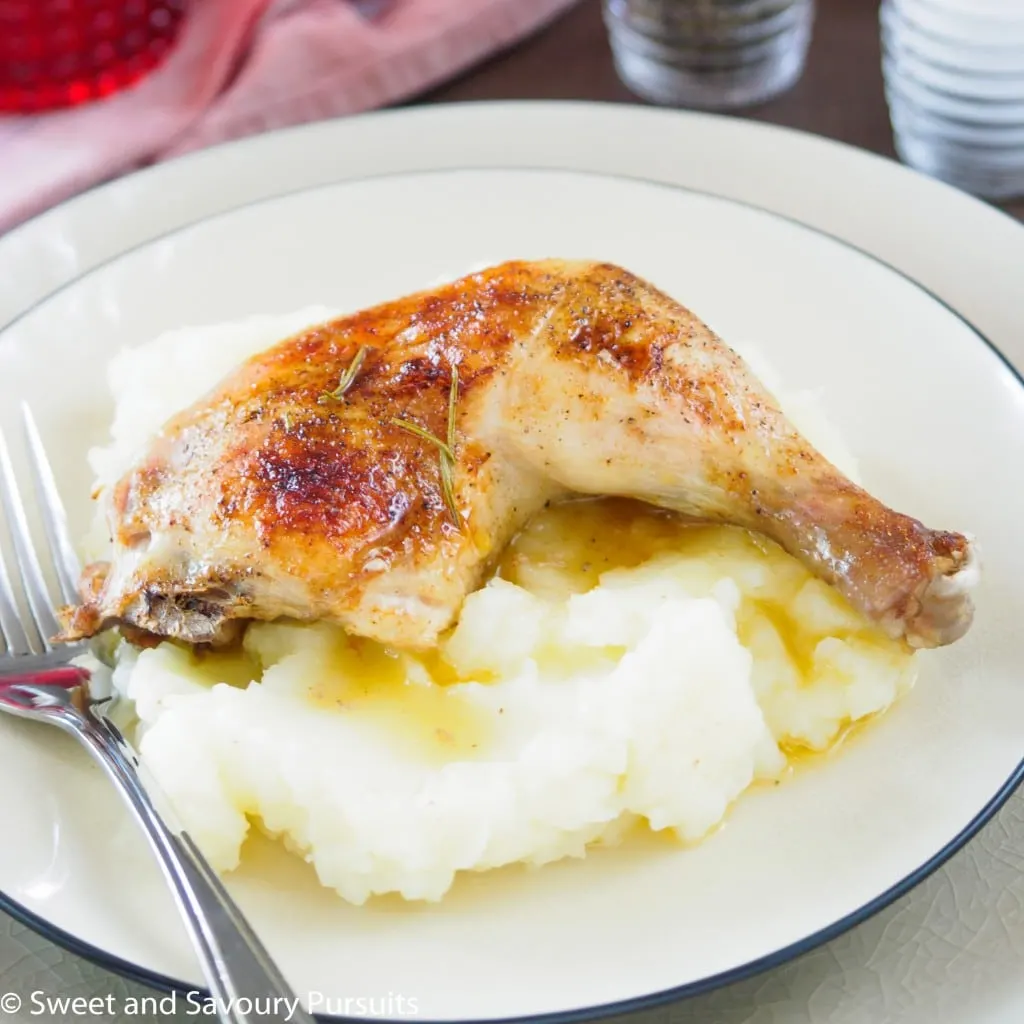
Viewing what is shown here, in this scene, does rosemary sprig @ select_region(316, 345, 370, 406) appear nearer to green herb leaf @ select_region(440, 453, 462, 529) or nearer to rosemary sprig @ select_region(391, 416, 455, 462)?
rosemary sprig @ select_region(391, 416, 455, 462)

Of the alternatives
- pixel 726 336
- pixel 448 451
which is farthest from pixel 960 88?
pixel 448 451

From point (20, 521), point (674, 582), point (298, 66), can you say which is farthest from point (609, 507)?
point (298, 66)

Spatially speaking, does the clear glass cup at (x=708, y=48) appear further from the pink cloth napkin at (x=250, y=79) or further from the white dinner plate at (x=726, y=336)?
the white dinner plate at (x=726, y=336)

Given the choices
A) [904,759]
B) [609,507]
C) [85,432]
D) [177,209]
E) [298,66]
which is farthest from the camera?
[298,66]

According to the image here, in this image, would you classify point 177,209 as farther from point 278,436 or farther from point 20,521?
point 278,436

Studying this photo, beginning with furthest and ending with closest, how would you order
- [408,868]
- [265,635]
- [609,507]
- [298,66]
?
[298,66] → [609,507] → [265,635] → [408,868]

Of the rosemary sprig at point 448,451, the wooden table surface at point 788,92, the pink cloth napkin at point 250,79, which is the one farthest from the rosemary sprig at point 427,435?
the wooden table surface at point 788,92

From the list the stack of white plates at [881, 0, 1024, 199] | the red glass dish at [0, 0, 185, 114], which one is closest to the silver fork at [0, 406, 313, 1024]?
the red glass dish at [0, 0, 185, 114]

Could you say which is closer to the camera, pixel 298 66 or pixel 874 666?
pixel 874 666

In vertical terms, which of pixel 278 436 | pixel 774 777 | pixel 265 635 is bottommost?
pixel 774 777
